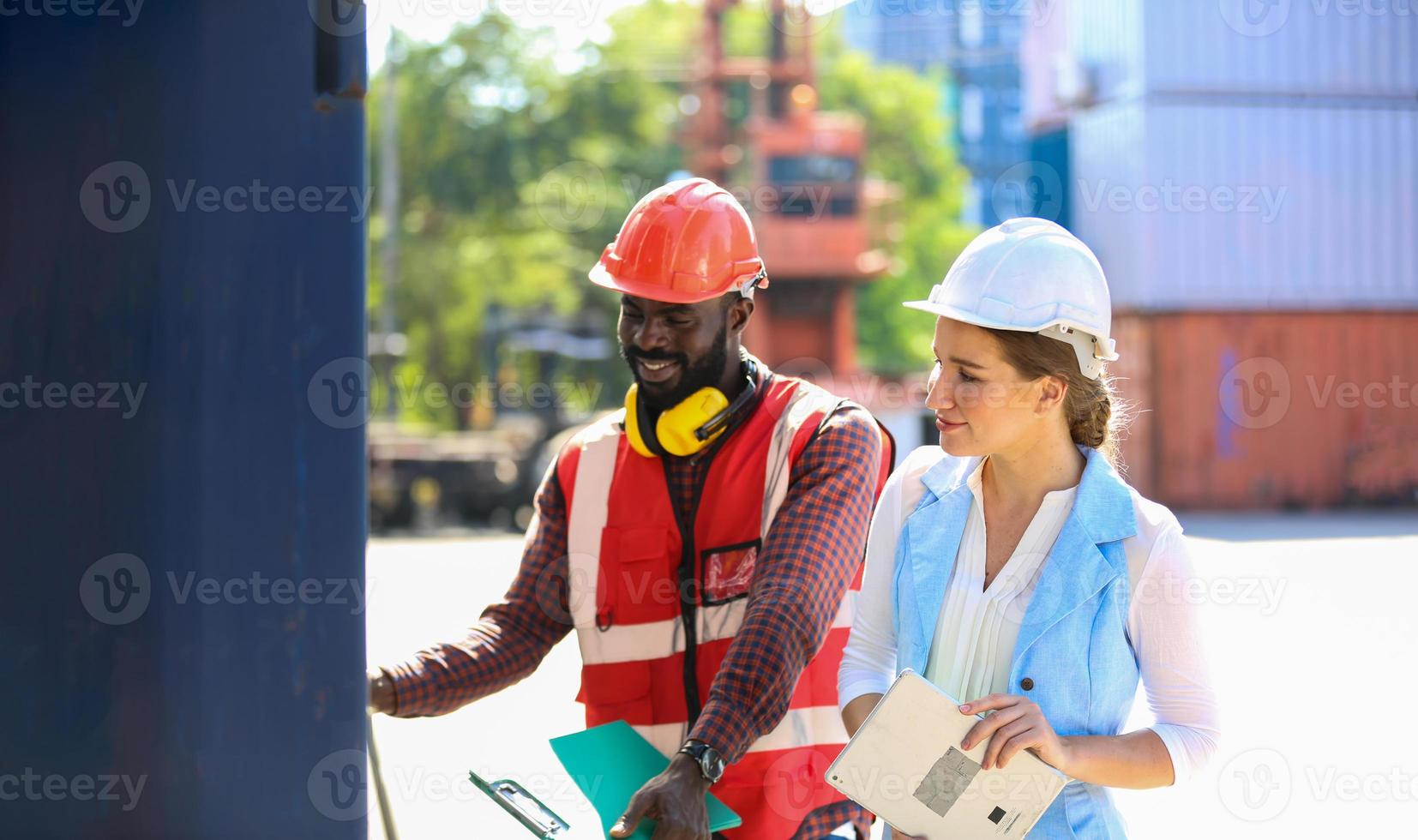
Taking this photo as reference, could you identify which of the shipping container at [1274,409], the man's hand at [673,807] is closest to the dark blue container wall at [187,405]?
the man's hand at [673,807]

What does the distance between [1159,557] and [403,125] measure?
3774 cm

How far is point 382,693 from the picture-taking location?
2.73 metres

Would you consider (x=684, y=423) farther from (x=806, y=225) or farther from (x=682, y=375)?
(x=806, y=225)

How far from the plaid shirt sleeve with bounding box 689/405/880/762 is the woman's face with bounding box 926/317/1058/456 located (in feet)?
1.28

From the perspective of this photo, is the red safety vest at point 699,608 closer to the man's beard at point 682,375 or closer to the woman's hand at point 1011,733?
the man's beard at point 682,375

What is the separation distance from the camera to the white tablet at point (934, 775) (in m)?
2.10

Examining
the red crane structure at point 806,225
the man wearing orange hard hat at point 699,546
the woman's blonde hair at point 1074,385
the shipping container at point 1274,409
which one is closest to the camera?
the woman's blonde hair at point 1074,385

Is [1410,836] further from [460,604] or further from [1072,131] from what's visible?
[1072,131]

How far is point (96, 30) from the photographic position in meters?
1.90

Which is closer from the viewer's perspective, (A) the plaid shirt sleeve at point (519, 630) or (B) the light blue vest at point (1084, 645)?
(B) the light blue vest at point (1084, 645)

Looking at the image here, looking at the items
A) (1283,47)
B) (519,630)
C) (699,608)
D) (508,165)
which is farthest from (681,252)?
(508,165)

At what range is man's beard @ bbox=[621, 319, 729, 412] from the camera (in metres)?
2.86

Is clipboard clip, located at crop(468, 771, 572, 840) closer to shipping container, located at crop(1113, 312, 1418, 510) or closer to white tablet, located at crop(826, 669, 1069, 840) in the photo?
white tablet, located at crop(826, 669, 1069, 840)

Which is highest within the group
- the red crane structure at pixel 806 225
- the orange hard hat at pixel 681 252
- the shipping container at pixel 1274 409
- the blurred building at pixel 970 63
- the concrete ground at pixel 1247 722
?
the blurred building at pixel 970 63
